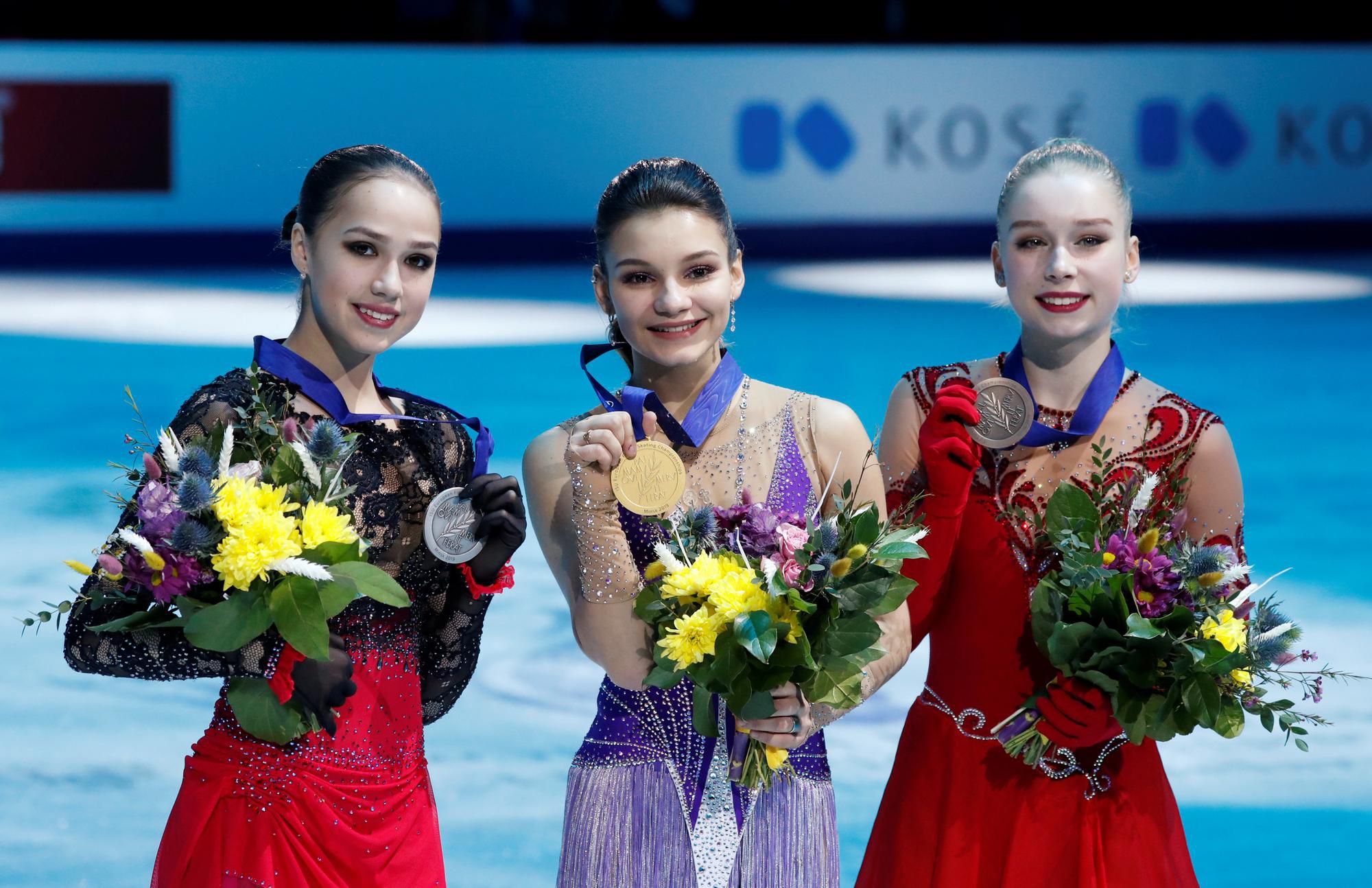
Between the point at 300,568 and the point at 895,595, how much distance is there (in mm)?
852

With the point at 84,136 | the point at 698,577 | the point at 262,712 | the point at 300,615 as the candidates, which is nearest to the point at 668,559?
the point at 698,577

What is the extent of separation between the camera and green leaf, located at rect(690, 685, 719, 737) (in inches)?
103

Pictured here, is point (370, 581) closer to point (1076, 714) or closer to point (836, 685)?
point (836, 685)

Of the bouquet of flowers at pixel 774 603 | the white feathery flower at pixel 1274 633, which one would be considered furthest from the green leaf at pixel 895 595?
the white feathery flower at pixel 1274 633

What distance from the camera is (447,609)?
294cm

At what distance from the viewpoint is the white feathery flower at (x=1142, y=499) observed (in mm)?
2750

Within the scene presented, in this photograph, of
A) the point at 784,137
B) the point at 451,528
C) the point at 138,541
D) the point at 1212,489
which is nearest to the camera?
the point at 138,541

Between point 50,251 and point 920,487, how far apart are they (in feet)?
41.5

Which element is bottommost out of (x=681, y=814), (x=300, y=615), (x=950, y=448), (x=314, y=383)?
(x=681, y=814)

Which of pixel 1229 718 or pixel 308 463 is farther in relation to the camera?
pixel 1229 718

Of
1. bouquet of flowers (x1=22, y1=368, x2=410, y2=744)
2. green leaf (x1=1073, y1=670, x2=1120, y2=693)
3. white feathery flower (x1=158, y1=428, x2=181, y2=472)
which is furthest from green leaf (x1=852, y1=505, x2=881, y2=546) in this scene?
white feathery flower (x1=158, y1=428, x2=181, y2=472)

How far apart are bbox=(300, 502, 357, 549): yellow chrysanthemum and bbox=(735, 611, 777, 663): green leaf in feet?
1.88

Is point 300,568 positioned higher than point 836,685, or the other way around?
point 300,568

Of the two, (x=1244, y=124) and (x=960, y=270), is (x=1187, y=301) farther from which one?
(x=1244, y=124)
